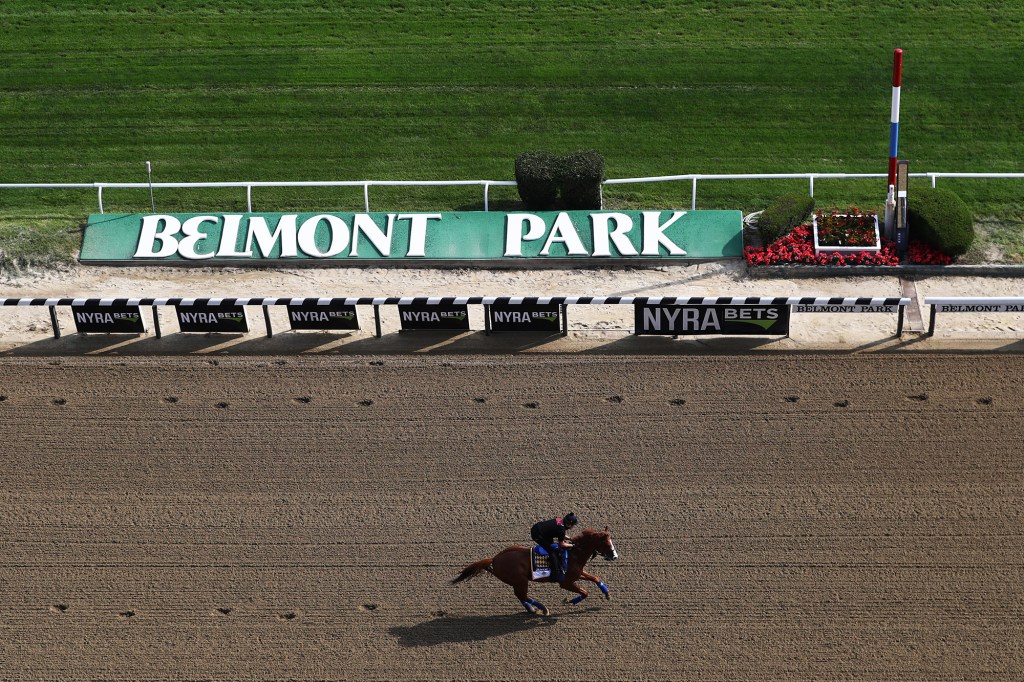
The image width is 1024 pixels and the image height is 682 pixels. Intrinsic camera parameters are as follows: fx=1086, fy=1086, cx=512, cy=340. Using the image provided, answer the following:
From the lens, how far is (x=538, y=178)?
64.2ft

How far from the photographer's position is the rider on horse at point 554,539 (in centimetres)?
1170

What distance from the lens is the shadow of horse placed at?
39.6 feet

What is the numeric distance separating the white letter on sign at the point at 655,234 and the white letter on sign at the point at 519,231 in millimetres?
1863

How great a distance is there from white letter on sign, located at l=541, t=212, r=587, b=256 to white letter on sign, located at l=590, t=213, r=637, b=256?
30 centimetres

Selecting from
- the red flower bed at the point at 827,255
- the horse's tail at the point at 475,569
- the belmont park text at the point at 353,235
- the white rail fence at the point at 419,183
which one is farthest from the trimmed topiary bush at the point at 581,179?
the horse's tail at the point at 475,569

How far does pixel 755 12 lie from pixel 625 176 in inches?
255

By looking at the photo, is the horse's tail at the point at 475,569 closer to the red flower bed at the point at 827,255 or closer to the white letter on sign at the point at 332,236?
the white letter on sign at the point at 332,236

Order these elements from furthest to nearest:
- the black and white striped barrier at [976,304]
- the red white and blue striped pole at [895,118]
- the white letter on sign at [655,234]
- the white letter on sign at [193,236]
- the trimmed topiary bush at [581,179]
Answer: the white letter on sign at [193,236] → the trimmed topiary bush at [581,179] → the white letter on sign at [655,234] → the red white and blue striped pole at [895,118] → the black and white striped barrier at [976,304]

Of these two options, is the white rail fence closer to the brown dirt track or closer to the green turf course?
the green turf course

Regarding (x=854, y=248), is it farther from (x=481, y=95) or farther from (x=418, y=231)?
(x=481, y=95)

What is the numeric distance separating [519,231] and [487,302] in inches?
117

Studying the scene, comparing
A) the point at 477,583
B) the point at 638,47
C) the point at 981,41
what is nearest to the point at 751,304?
the point at 477,583

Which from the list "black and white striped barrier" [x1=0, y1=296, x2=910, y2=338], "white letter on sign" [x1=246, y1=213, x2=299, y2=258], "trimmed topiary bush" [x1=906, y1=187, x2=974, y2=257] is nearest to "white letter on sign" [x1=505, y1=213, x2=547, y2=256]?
"black and white striped barrier" [x1=0, y1=296, x2=910, y2=338]

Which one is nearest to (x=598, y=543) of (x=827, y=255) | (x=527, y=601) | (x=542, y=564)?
(x=542, y=564)
